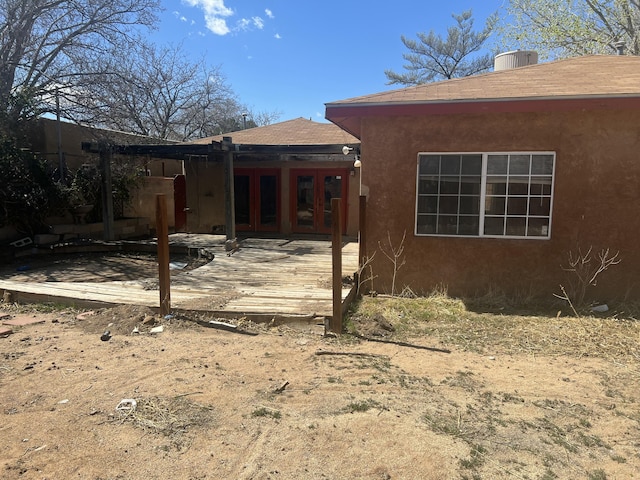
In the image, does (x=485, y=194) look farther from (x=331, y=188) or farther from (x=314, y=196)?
(x=314, y=196)

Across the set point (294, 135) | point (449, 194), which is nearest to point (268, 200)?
point (294, 135)

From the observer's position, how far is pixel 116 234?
14.0 metres

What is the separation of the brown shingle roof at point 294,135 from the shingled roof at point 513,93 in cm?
543

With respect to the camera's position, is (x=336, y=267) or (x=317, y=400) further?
(x=336, y=267)

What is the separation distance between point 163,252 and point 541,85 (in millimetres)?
6305

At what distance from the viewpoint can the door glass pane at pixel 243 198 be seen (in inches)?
595

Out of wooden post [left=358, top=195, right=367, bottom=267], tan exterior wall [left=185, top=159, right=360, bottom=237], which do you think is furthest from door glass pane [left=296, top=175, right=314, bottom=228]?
wooden post [left=358, top=195, right=367, bottom=267]

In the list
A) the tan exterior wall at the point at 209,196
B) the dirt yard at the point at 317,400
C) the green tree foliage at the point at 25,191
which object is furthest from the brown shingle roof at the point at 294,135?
the dirt yard at the point at 317,400

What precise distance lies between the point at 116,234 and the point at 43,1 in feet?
21.9

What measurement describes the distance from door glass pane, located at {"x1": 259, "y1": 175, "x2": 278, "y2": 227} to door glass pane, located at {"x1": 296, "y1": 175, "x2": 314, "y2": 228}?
31.5 inches

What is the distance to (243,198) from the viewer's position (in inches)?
597

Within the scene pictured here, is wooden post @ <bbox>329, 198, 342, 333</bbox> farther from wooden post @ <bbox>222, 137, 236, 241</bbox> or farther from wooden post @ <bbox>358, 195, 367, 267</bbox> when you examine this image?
wooden post @ <bbox>222, 137, 236, 241</bbox>

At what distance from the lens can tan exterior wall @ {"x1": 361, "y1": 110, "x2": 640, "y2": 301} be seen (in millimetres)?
6602

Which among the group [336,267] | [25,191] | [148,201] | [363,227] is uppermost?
[25,191]
